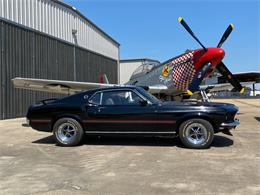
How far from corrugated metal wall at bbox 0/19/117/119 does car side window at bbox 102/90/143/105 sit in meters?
9.54

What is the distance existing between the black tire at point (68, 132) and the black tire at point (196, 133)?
7.87 ft

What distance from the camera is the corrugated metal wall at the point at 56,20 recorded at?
16484 millimetres

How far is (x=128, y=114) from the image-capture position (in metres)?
7.05

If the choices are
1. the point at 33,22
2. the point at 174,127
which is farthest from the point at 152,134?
the point at 33,22

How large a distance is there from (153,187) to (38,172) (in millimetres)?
2000

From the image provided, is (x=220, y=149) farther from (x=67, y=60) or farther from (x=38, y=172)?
(x=67, y=60)

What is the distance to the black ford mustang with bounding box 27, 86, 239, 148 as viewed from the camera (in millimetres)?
6781

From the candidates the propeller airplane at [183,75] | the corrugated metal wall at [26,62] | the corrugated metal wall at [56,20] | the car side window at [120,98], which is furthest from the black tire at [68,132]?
the corrugated metal wall at [56,20]

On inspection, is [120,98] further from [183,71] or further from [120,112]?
[183,71]

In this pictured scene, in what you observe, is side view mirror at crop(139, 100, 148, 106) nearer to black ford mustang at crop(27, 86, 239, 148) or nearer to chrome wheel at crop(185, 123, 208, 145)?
black ford mustang at crop(27, 86, 239, 148)

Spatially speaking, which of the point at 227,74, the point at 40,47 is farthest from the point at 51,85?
the point at 227,74

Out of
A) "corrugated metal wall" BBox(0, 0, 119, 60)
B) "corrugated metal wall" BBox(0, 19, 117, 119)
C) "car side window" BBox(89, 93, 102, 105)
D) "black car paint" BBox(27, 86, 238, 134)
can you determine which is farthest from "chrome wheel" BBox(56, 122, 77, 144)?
"corrugated metal wall" BBox(0, 0, 119, 60)

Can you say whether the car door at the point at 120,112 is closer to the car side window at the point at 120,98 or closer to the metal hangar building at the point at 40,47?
the car side window at the point at 120,98

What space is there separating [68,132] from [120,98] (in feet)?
4.94
